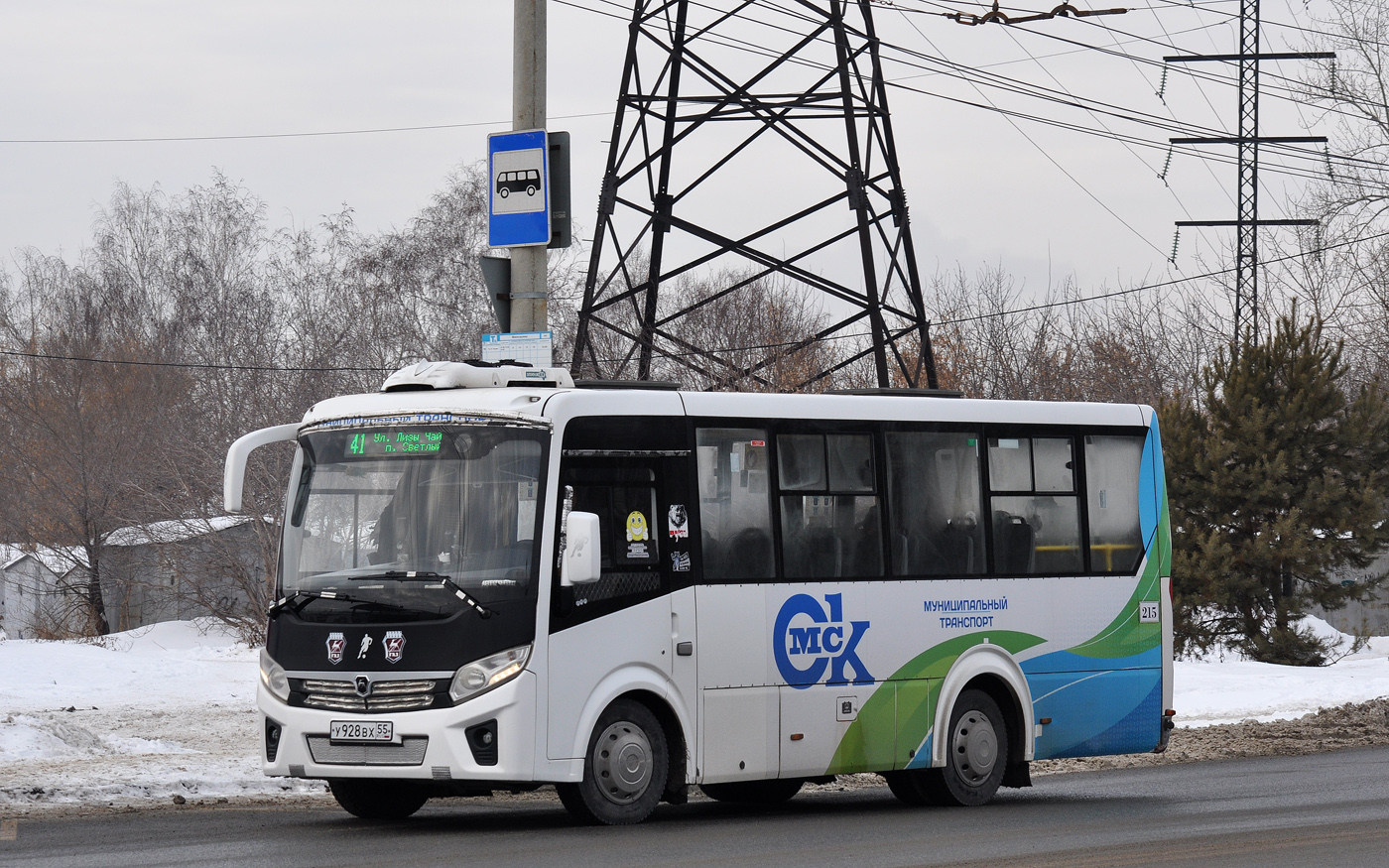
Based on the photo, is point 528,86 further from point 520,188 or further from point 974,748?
point 974,748

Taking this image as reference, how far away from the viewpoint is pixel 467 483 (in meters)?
10.5

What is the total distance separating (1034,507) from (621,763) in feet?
14.2

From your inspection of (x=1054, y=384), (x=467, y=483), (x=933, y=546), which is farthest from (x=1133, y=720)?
(x=1054, y=384)

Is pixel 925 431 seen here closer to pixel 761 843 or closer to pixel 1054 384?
pixel 761 843

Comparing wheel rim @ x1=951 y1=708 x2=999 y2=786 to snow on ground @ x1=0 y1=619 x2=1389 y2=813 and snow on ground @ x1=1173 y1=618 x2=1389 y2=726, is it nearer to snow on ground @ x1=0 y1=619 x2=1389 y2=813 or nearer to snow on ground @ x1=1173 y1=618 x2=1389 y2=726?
snow on ground @ x1=0 y1=619 x2=1389 y2=813

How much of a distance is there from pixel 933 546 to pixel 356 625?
174 inches

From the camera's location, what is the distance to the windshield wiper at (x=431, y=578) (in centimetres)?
1014

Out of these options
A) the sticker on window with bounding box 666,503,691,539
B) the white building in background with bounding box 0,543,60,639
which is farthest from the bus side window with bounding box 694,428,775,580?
the white building in background with bounding box 0,543,60,639

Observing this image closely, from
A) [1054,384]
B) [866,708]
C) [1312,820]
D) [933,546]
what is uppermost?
[1054,384]

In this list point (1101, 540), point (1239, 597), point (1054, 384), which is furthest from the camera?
point (1054, 384)

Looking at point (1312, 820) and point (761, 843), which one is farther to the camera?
point (1312, 820)

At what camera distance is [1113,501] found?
45.3 ft

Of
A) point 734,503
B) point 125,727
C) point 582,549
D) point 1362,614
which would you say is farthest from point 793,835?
point 1362,614

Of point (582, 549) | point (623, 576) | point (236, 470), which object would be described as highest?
point (236, 470)
